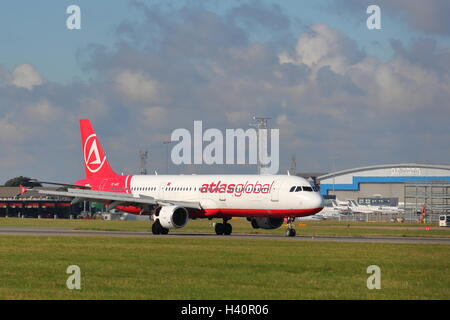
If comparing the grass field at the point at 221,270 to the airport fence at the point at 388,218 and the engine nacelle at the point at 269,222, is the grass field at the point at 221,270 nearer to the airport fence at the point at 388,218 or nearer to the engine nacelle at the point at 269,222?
the engine nacelle at the point at 269,222

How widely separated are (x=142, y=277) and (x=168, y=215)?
108 feet

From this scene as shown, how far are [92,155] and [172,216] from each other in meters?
17.2

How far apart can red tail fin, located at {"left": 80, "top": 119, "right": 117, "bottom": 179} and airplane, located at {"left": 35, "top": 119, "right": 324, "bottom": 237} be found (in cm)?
177

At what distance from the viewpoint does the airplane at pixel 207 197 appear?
194 ft

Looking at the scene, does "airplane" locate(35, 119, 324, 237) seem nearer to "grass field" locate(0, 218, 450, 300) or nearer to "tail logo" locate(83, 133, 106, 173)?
"tail logo" locate(83, 133, 106, 173)

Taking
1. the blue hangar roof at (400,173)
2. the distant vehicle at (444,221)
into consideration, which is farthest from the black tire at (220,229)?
the blue hangar roof at (400,173)

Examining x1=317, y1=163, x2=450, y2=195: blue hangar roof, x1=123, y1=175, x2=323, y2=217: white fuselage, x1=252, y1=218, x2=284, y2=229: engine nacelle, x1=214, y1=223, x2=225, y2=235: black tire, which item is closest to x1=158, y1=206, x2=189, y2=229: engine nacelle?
x1=123, y1=175, x2=323, y2=217: white fuselage

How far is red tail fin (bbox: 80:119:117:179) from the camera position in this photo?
74688 millimetres

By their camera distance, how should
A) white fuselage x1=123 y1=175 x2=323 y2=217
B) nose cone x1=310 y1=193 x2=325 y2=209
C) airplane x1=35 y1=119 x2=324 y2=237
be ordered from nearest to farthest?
1. nose cone x1=310 y1=193 x2=325 y2=209
2. white fuselage x1=123 y1=175 x2=323 y2=217
3. airplane x1=35 y1=119 x2=324 y2=237

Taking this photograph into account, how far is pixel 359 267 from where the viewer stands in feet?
108

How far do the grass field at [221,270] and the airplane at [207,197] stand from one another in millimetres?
11742

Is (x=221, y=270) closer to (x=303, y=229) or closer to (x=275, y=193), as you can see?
(x=275, y=193)
